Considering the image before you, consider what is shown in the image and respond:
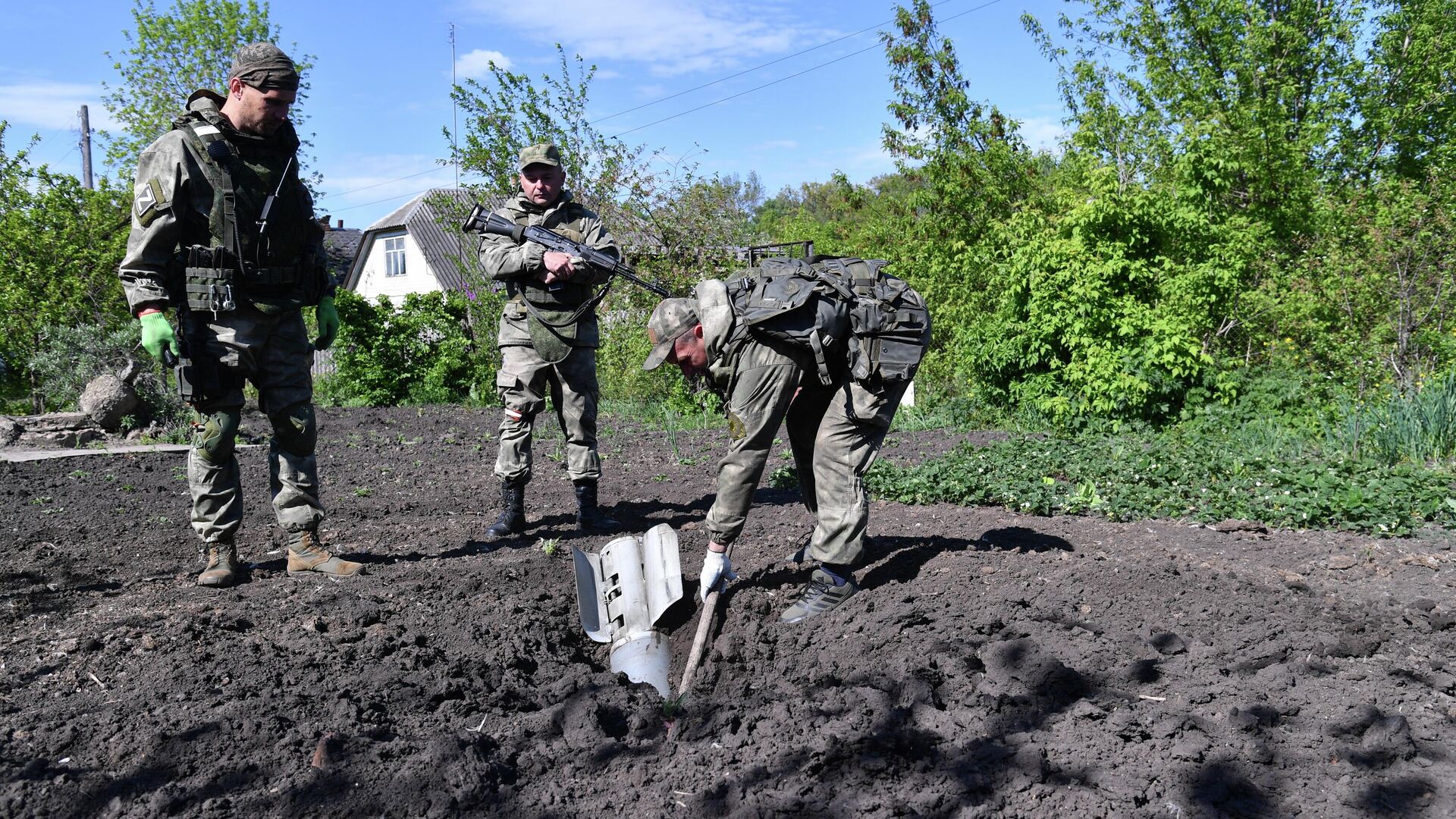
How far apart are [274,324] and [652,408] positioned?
7.23 meters

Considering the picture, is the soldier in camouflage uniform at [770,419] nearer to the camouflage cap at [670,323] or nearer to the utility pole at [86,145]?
the camouflage cap at [670,323]

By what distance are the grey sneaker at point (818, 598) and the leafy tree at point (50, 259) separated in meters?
12.1

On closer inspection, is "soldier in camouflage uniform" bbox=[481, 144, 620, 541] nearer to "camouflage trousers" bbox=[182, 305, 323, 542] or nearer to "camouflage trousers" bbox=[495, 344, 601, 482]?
"camouflage trousers" bbox=[495, 344, 601, 482]

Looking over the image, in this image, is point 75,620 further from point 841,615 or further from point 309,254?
point 841,615

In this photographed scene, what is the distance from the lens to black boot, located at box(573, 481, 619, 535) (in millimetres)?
5180

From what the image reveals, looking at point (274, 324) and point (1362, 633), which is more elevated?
point (274, 324)

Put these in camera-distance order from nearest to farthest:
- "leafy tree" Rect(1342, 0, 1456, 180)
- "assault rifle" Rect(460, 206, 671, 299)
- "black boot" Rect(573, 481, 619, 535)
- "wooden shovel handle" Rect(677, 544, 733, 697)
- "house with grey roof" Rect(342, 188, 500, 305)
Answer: "wooden shovel handle" Rect(677, 544, 733, 697) < "assault rifle" Rect(460, 206, 671, 299) < "black boot" Rect(573, 481, 619, 535) < "leafy tree" Rect(1342, 0, 1456, 180) < "house with grey roof" Rect(342, 188, 500, 305)

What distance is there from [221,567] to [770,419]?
2.41m

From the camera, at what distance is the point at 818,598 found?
3703 millimetres

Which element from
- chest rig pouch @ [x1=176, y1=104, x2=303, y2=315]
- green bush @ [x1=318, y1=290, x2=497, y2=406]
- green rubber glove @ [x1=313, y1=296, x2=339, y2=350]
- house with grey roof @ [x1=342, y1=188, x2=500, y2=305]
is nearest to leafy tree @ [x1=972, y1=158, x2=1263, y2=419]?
green rubber glove @ [x1=313, y1=296, x2=339, y2=350]

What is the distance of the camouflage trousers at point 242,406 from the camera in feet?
12.8

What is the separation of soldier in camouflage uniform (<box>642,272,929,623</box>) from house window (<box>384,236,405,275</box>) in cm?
3481

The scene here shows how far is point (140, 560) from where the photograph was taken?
4.49 metres

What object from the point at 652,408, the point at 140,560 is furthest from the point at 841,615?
the point at 652,408
